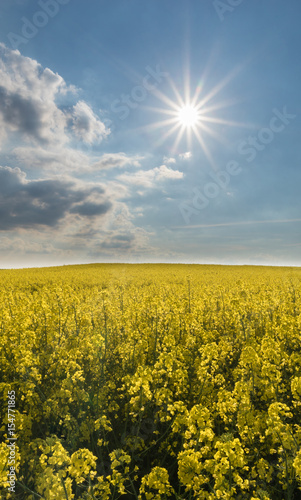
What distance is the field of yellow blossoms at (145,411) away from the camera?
3307mm

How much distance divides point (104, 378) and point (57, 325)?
2.55m

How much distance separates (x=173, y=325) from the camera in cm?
802

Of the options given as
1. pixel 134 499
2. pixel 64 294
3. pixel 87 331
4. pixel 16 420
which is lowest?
pixel 134 499

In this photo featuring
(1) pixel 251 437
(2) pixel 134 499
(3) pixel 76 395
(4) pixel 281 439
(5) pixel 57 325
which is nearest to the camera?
(4) pixel 281 439

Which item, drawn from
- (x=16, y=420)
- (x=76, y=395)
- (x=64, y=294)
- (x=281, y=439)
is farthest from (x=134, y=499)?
(x=64, y=294)

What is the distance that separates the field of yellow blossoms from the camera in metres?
3.31

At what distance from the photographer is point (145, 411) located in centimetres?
517

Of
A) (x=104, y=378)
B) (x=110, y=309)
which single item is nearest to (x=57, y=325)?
(x=110, y=309)

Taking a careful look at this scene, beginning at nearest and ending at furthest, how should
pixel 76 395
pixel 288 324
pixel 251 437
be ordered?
1. pixel 251 437
2. pixel 76 395
3. pixel 288 324

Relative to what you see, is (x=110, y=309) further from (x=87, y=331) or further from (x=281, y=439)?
(x=281, y=439)

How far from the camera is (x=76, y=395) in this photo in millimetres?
5312

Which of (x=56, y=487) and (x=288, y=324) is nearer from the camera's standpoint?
(x=56, y=487)

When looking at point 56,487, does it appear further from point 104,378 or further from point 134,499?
point 104,378

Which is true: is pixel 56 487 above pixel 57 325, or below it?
below
